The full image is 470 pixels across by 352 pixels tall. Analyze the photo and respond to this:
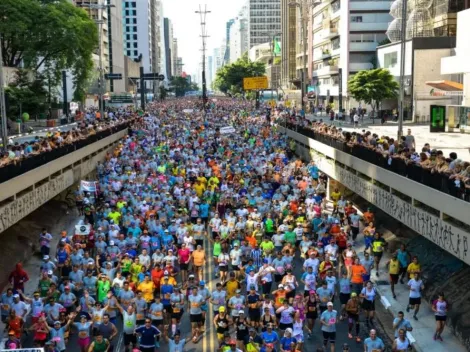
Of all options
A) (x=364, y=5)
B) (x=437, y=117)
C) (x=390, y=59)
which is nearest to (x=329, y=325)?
(x=437, y=117)

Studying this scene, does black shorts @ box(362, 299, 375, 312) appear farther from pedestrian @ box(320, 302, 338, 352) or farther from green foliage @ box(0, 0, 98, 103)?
green foliage @ box(0, 0, 98, 103)

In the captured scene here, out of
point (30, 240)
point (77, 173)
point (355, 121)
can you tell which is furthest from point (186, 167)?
point (355, 121)

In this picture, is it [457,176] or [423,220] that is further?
[423,220]

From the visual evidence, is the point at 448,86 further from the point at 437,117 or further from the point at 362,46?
the point at 362,46

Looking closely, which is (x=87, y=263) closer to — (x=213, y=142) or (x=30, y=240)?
(x=30, y=240)

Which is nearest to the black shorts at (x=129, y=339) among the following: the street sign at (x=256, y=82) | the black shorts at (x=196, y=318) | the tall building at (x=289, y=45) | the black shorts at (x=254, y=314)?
the black shorts at (x=196, y=318)

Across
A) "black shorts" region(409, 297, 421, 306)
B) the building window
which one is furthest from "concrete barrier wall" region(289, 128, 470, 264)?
the building window
